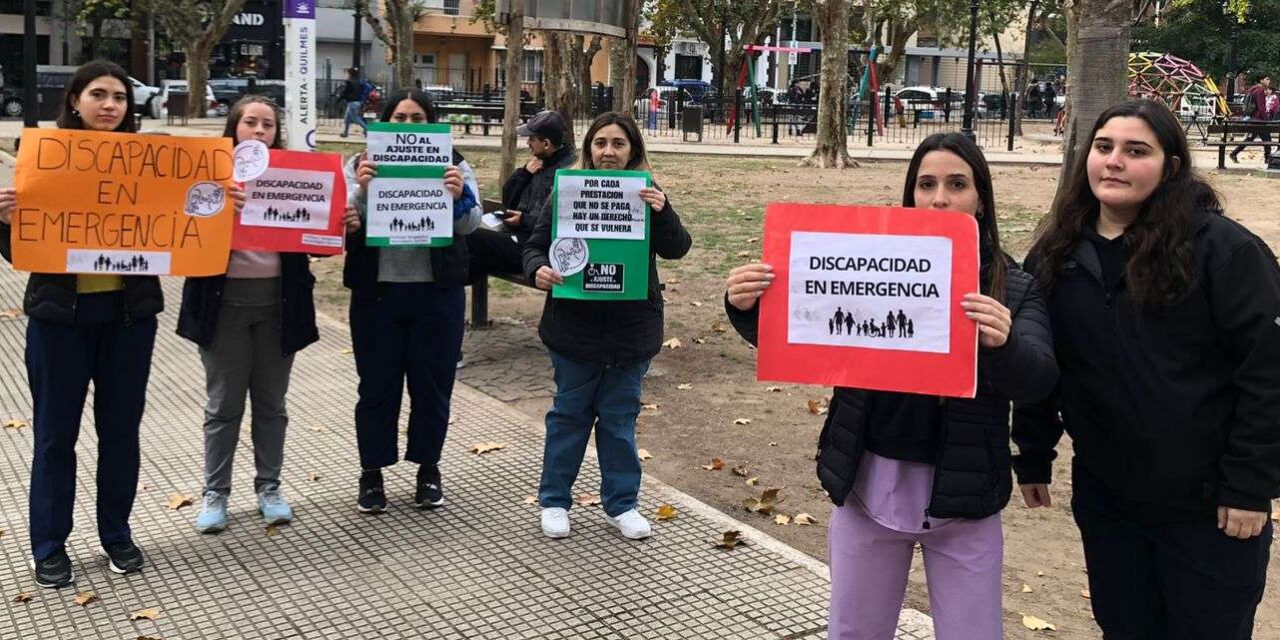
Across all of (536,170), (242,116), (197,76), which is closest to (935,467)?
(242,116)

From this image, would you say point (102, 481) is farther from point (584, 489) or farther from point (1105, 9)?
point (1105, 9)

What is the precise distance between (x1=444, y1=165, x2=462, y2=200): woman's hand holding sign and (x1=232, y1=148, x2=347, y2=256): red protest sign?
18.3 inches

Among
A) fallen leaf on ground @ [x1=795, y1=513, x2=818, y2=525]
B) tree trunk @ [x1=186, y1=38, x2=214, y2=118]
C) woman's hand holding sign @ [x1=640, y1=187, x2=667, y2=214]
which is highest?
tree trunk @ [x1=186, y1=38, x2=214, y2=118]

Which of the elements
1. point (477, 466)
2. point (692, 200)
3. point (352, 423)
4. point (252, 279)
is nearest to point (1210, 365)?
point (252, 279)

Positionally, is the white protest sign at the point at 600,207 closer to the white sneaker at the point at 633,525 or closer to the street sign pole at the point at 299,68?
the white sneaker at the point at 633,525

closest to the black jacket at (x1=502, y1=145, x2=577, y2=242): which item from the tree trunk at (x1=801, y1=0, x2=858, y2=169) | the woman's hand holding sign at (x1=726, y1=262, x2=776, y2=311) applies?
the woman's hand holding sign at (x1=726, y1=262, x2=776, y2=311)

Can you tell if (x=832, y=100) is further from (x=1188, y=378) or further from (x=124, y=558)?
(x=1188, y=378)

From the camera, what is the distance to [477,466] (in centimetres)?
650

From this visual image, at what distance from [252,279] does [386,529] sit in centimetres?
123

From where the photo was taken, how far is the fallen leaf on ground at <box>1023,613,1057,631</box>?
4668 millimetres

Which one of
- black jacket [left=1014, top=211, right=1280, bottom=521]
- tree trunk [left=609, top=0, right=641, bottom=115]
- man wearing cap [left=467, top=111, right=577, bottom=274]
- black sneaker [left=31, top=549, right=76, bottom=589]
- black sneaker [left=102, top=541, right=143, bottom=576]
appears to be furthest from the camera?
tree trunk [left=609, top=0, right=641, bottom=115]

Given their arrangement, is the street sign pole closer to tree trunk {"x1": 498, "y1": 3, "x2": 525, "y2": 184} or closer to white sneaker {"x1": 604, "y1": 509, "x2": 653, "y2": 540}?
tree trunk {"x1": 498, "y1": 3, "x2": 525, "y2": 184}

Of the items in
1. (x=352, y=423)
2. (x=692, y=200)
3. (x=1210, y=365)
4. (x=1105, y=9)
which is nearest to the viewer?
(x=1210, y=365)

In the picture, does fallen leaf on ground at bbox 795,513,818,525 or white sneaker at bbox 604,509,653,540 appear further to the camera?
fallen leaf on ground at bbox 795,513,818,525
